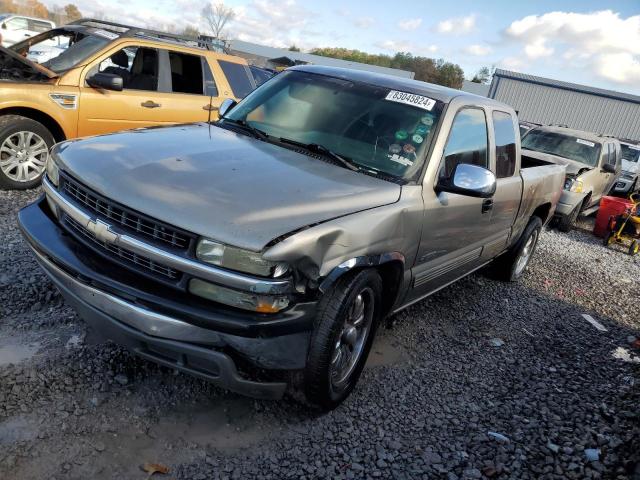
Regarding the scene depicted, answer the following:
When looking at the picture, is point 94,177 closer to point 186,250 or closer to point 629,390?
point 186,250

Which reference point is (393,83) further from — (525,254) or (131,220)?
(525,254)

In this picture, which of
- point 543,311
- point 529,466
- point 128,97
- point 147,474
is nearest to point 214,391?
point 147,474

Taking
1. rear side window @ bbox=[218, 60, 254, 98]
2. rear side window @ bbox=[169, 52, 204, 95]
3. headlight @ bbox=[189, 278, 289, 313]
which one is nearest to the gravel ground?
headlight @ bbox=[189, 278, 289, 313]

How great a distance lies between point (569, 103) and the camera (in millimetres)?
35438

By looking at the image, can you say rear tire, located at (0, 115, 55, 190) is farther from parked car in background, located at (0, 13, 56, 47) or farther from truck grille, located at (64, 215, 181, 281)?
parked car in background, located at (0, 13, 56, 47)

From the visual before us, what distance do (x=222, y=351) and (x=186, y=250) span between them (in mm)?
482

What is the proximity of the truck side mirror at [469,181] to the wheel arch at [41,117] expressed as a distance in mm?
4616

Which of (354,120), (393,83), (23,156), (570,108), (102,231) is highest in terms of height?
(570,108)

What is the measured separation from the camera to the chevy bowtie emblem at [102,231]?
97.7 inches

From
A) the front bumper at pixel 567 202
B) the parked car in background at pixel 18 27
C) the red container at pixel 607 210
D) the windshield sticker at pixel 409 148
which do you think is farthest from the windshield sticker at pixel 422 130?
the parked car in background at pixel 18 27

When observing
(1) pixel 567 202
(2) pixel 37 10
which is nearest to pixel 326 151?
(1) pixel 567 202

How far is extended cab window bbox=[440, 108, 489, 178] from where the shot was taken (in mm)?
3553

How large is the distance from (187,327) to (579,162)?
10.1 m

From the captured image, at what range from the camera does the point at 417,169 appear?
3303 millimetres
